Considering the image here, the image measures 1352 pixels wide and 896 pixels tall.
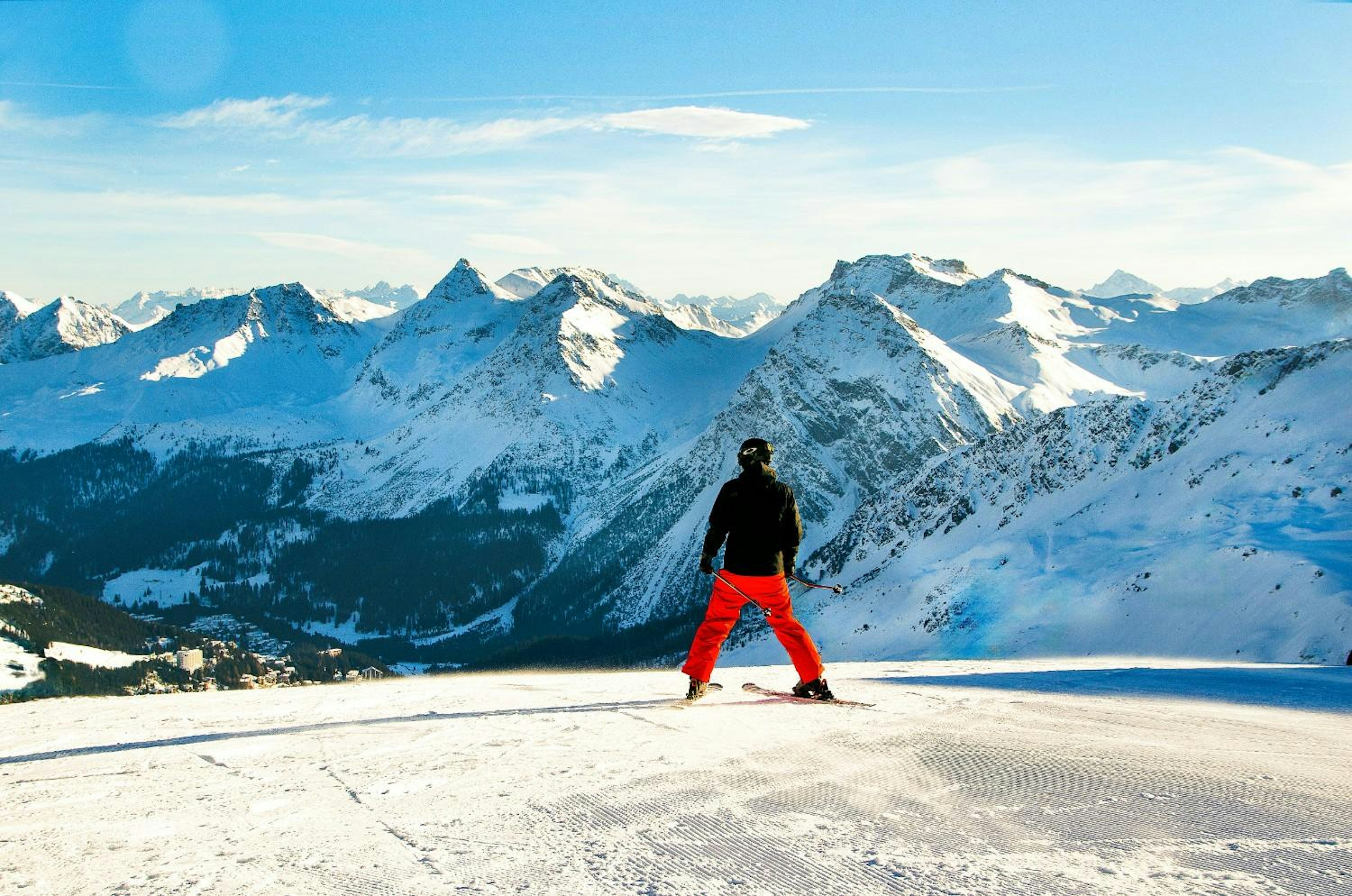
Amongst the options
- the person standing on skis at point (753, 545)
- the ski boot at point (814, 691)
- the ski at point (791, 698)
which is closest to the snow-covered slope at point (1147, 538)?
the ski at point (791, 698)

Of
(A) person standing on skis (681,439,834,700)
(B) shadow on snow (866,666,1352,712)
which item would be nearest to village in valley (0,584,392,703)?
(B) shadow on snow (866,666,1352,712)

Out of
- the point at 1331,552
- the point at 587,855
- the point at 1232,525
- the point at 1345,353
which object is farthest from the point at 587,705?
the point at 1345,353

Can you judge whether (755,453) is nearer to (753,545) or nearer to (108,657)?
(753,545)

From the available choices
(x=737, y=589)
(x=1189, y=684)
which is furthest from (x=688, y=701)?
(x=1189, y=684)

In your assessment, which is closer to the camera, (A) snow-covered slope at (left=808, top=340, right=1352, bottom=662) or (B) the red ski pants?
(B) the red ski pants

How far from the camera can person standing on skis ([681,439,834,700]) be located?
10.7 meters

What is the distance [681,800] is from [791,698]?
4.96 metres

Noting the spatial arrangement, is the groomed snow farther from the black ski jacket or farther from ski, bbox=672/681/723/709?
the black ski jacket

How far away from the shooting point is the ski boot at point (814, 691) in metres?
11.1

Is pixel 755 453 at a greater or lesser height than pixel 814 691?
greater

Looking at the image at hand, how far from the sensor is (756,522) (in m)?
10.7

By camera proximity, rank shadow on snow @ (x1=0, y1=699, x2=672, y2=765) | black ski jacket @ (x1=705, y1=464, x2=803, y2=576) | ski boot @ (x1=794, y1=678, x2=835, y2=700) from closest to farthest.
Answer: shadow on snow @ (x1=0, y1=699, x2=672, y2=765) < black ski jacket @ (x1=705, y1=464, x2=803, y2=576) < ski boot @ (x1=794, y1=678, x2=835, y2=700)

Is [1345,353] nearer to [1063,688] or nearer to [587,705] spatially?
[1063,688]

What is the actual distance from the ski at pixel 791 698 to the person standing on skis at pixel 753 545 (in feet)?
0.52
